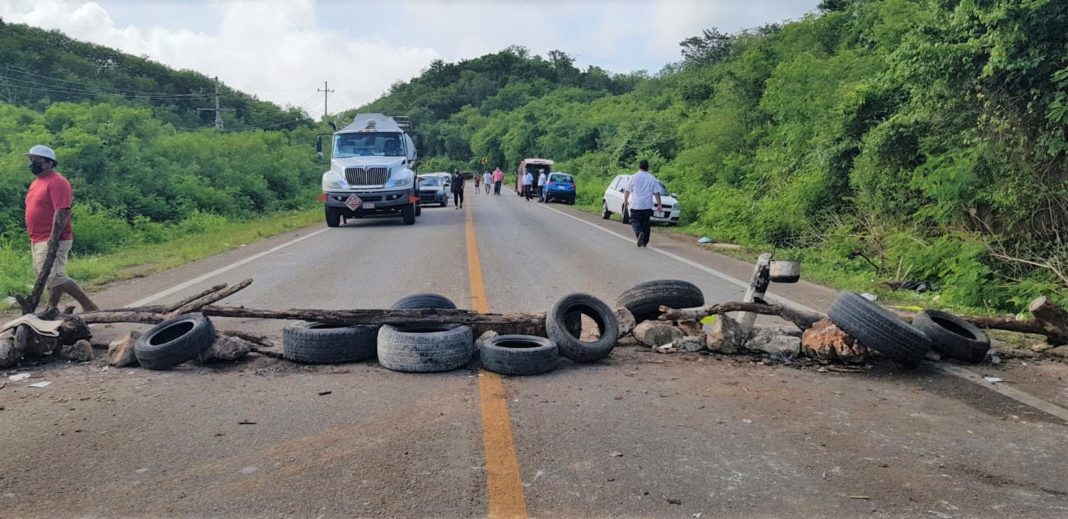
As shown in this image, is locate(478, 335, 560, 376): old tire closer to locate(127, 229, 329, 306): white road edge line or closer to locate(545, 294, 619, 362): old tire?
locate(545, 294, 619, 362): old tire

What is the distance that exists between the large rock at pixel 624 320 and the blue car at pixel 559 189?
3179cm

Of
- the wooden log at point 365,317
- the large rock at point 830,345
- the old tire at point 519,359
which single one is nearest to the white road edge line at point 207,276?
the wooden log at point 365,317

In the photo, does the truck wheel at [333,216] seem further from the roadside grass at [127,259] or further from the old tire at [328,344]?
the old tire at [328,344]

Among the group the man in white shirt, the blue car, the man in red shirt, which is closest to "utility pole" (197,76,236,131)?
the blue car

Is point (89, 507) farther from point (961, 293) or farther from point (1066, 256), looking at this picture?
point (1066, 256)

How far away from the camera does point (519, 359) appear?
5.57m

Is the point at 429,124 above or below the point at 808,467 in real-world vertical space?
above

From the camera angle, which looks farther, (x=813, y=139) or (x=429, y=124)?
(x=429, y=124)

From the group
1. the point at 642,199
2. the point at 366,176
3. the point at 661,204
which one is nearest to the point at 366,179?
the point at 366,176

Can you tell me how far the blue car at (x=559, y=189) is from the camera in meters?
38.6

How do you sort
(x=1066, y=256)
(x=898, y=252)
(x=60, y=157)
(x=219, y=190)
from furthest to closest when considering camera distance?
(x=219, y=190) → (x=60, y=157) → (x=898, y=252) → (x=1066, y=256)

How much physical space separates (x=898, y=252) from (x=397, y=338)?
9.25 metres

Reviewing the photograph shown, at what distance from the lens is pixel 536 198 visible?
148ft

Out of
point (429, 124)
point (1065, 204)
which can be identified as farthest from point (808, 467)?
point (429, 124)
